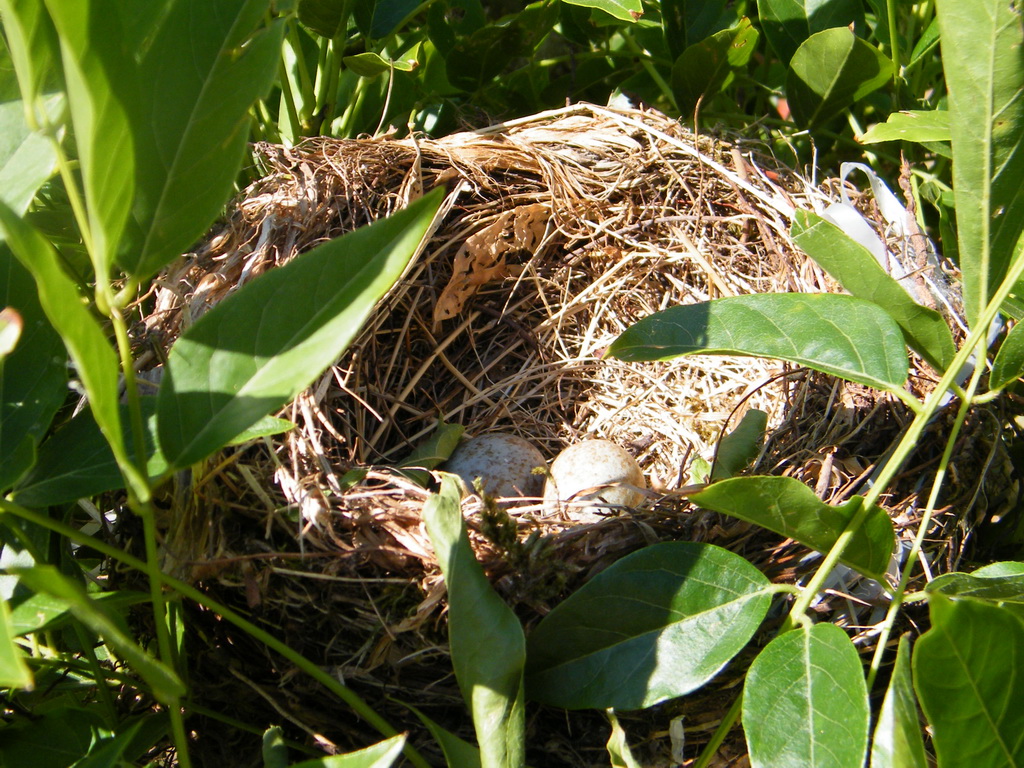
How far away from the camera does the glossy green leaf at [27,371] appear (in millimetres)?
566

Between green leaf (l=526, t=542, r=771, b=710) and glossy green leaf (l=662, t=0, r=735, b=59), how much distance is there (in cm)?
85

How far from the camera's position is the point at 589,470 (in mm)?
1120

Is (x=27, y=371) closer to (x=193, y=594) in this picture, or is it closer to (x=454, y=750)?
(x=193, y=594)

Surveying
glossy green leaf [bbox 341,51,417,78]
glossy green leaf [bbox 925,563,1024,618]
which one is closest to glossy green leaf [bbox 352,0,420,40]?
glossy green leaf [bbox 341,51,417,78]

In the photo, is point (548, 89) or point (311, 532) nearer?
point (311, 532)

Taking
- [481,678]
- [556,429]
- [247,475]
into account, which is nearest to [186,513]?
[247,475]

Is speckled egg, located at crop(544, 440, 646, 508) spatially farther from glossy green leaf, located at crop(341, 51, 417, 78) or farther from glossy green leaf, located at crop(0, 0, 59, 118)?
glossy green leaf, located at crop(0, 0, 59, 118)

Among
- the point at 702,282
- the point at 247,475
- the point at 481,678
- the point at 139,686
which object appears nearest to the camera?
the point at 481,678

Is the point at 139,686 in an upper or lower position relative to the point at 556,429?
upper

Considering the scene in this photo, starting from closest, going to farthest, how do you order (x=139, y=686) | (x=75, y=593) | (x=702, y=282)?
(x=75, y=593)
(x=139, y=686)
(x=702, y=282)

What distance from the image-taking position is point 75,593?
38cm

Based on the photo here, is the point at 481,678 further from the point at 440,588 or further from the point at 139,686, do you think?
the point at 139,686

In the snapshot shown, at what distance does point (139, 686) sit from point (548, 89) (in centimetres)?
112

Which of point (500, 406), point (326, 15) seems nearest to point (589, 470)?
point (500, 406)
